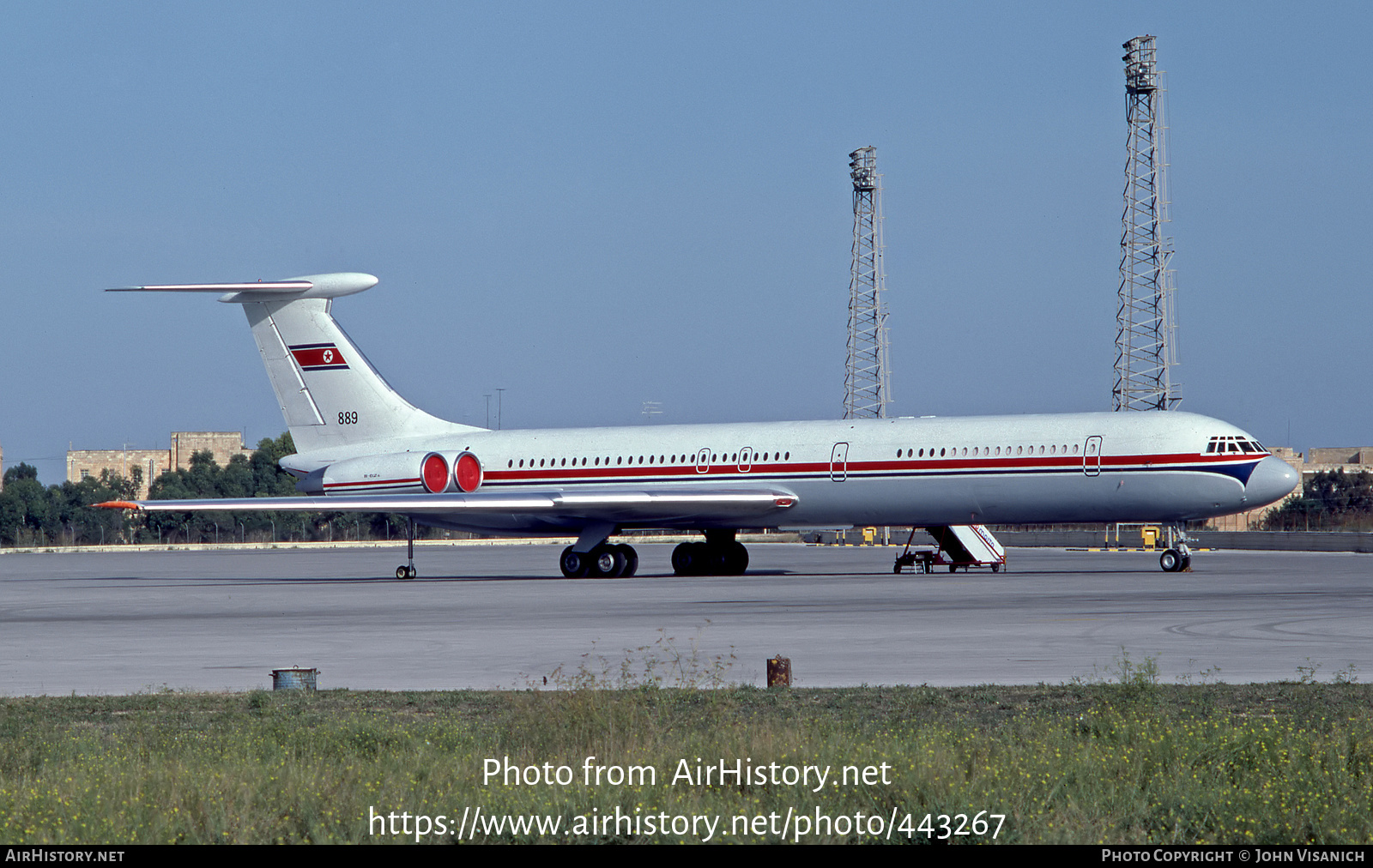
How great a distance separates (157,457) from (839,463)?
140184 millimetres

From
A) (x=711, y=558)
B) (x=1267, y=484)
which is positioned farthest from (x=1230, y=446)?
(x=711, y=558)

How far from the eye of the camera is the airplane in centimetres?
3170

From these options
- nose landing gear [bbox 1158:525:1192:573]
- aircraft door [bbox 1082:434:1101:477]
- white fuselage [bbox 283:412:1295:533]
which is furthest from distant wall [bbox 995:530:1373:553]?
aircraft door [bbox 1082:434:1101:477]

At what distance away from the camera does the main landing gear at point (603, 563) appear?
3581 cm

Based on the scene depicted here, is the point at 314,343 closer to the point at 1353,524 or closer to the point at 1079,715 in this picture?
the point at 1079,715

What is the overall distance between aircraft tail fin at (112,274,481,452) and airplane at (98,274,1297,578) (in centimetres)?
4

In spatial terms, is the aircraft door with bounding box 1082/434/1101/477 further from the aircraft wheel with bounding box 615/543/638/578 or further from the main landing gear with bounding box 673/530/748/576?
the aircraft wheel with bounding box 615/543/638/578

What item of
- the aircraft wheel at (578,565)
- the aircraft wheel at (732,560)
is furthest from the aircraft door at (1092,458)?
the aircraft wheel at (578,565)

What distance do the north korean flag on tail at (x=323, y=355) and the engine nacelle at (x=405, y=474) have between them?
2519 millimetres

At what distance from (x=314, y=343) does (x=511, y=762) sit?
3250cm

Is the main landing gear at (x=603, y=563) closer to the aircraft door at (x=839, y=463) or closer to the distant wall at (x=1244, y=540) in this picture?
the aircraft door at (x=839, y=463)

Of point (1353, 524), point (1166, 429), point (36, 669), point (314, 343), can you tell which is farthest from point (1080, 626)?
point (1353, 524)

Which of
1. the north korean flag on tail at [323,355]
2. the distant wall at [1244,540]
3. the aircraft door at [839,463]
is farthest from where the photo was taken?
the distant wall at [1244,540]
